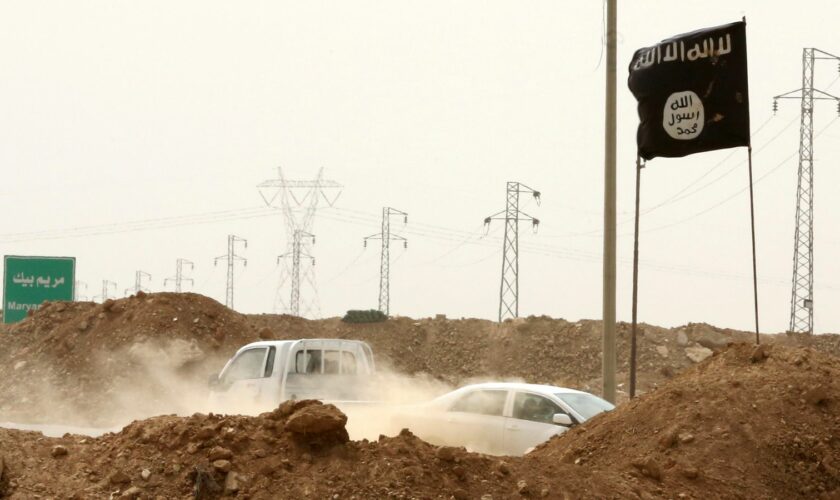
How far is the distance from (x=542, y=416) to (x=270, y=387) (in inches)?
189

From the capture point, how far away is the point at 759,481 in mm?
10312

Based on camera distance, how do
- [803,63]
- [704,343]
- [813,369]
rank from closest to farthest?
1. [813,369]
2. [704,343]
3. [803,63]

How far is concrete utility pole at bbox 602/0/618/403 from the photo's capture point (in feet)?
54.9

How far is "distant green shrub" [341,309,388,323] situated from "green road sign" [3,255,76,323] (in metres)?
14.1

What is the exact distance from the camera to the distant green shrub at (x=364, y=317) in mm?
48125

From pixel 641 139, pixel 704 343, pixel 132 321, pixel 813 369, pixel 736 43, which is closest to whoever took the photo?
pixel 813 369

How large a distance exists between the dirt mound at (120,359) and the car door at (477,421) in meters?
14.8

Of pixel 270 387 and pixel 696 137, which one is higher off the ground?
pixel 696 137

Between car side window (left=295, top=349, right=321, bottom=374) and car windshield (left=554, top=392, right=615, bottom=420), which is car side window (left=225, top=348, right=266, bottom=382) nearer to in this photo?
car side window (left=295, top=349, right=321, bottom=374)

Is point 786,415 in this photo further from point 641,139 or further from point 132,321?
point 132,321

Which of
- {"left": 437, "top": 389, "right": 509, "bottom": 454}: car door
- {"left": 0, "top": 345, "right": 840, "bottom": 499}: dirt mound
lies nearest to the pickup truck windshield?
{"left": 437, "top": 389, "right": 509, "bottom": 454}: car door

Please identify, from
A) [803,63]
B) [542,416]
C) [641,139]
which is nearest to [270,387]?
[542,416]

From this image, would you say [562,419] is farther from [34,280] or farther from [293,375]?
[34,280]

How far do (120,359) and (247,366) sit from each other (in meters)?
14.5
